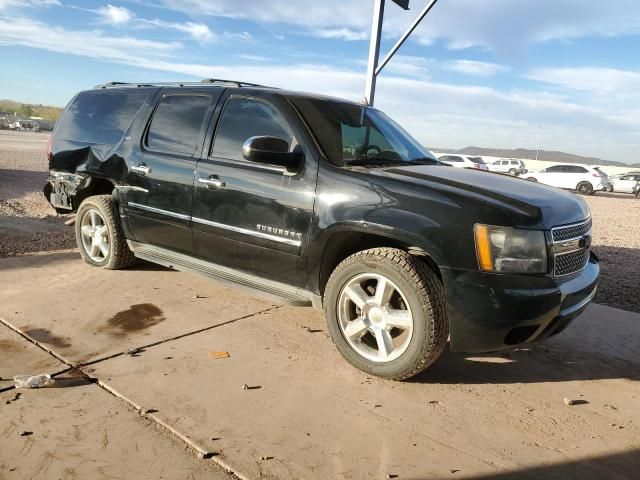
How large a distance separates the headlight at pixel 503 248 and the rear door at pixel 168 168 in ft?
7.73

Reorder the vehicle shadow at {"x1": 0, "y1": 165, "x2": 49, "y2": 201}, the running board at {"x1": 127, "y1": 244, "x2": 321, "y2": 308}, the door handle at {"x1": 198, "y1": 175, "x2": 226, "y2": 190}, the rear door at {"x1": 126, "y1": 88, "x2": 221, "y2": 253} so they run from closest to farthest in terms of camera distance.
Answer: the running board at {"x1": 127, "y1": 244, "x2": 321, "y2": 308}
the door handle at {"x1": 198, "y1": 175, "x2": 226, "y2": 190}
the rear door at {"x1": 126, "y1": 88, "x2": 221, "y2": 253}
the vehicle shadow at {"x1": 0, "y1": 165, "x2": 49, "y2": 201}

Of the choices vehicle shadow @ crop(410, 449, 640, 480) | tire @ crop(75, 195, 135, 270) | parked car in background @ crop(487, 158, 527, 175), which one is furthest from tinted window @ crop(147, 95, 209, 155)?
parked car in background @ crop(487, 158, 527, 175)

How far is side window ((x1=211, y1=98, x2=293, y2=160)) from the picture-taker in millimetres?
3777

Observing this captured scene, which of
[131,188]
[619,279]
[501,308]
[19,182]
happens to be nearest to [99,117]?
[131,188]

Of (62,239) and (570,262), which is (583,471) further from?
(62,239)

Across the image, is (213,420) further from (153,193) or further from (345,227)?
(153,193)

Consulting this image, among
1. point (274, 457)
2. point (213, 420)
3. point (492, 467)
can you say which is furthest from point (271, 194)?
point (492, 467)

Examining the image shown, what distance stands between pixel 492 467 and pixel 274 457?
102 centimetres

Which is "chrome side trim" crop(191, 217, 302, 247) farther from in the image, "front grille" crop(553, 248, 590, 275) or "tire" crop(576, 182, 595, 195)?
"tire" crop(576, 182, 595, 195)

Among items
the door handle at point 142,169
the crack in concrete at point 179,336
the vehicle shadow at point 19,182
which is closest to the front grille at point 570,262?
the crack in concrete at point 179,336

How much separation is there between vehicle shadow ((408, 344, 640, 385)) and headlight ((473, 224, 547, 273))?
0.87m

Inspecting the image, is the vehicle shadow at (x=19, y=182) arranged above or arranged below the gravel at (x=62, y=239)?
below

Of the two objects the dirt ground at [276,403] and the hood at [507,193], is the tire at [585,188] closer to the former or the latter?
the dirt ground at [276,403]

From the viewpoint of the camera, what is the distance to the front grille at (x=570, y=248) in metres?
2.99
